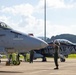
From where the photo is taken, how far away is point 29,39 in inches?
715

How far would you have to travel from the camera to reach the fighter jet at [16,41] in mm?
18125

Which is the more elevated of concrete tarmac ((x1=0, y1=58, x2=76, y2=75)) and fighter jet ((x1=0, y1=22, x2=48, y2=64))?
fighter jet ((x1=0, y1=22, x2=48, y2=64))

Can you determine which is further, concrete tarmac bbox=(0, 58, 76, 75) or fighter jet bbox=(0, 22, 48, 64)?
fighter jet bbox=(0, 22, 48, 64)

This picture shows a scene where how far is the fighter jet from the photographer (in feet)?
59.5

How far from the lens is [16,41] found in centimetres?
1850

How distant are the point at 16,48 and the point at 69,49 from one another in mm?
18672

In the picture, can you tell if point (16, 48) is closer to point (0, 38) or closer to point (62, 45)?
point (0, 38)

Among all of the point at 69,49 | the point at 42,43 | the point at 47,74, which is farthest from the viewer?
the point at 69,49

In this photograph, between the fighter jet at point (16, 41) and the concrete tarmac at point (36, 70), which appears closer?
the concrete tarmac at point (36, 70)

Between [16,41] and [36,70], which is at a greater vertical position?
[16,41]

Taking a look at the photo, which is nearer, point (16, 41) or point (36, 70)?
point (16, 41)

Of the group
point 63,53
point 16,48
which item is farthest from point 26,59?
point 16,48

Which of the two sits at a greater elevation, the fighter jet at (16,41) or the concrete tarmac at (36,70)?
the fighter jet at (16,41)

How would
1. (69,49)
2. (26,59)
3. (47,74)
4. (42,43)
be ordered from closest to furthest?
(47,74)
(42,43)
(26,59)
(69,49)
